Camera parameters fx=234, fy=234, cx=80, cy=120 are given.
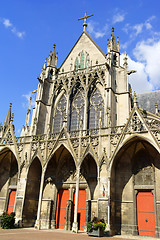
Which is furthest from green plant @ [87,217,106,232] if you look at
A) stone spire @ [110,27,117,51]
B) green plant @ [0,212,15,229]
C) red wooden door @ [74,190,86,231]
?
stone spire @ [110,27,117,51]

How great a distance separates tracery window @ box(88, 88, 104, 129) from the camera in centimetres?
1795

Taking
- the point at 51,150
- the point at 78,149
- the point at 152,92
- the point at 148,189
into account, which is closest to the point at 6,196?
the point at 51,150

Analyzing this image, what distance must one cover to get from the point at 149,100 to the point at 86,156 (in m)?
10.8

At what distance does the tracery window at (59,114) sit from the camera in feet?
63.2

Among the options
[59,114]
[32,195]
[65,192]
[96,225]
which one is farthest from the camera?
[59,114]

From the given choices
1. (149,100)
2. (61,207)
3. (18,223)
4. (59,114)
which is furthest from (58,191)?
(149,100)

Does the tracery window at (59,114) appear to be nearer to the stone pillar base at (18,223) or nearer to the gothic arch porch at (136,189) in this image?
the gothic arch porch at (136,189)

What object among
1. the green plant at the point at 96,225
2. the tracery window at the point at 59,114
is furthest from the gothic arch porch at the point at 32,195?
the green plant at the point at 96,225

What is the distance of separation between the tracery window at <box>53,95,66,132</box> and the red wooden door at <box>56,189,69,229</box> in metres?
5.15

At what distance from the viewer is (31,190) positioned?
16391 millimetres

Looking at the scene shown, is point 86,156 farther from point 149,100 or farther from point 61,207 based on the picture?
point 149,100

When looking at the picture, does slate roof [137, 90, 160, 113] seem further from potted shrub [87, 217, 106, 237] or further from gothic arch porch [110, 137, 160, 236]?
potted shrub [87, 217, 106, 237]

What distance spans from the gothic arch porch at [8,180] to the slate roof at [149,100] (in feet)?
41.9

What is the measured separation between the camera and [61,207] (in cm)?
1603
